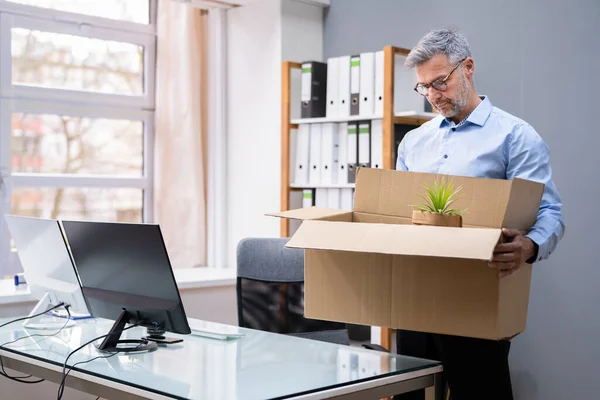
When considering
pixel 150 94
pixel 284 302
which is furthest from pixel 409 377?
pixel 150 94

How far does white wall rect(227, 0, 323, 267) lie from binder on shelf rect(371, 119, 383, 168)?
66 cm

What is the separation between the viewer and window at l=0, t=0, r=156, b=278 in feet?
13.0

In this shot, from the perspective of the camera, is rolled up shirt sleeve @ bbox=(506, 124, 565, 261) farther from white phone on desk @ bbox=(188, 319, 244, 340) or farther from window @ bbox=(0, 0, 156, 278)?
window @ bbox=(0, 0, 156, 278)

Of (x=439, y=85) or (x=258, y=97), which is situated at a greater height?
(x=258, y=97)

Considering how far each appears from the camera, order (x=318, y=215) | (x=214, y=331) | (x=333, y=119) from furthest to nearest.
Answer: (x=333, y=119) < (x=214, y=331) < (x=318, y=215)

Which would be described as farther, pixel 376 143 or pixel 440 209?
pixel 376 143

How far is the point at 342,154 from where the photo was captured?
3891 millimetres

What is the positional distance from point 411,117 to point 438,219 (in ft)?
6.47

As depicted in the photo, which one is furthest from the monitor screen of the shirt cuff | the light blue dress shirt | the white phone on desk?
the shirt cuff

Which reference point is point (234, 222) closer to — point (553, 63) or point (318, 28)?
point (318, 28)

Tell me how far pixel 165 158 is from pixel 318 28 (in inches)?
44.9

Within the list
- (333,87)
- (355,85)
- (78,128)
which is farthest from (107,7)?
(355,85)

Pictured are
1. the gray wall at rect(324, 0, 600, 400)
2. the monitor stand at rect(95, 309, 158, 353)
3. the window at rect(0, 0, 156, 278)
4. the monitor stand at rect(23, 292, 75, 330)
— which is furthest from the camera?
the window at rect(0, 0, 156, 278)

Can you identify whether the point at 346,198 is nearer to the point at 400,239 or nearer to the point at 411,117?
the point at 411,117
